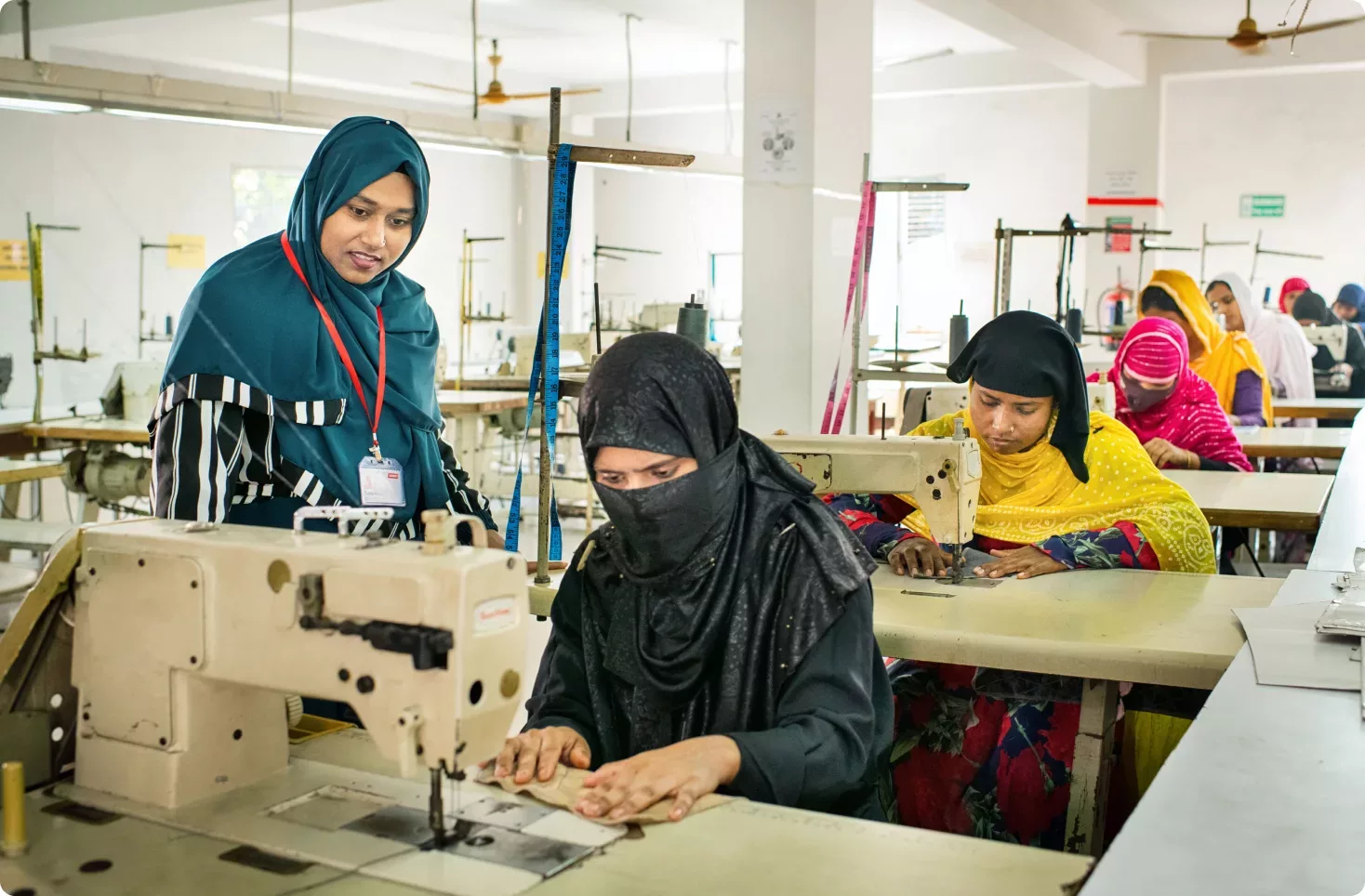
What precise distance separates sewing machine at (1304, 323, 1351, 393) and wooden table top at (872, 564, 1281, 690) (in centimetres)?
641

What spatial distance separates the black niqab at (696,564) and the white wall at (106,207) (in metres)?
7.38

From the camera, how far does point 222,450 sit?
1.91 meters

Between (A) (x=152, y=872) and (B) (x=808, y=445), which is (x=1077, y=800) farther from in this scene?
(A) (x=152, y=872)

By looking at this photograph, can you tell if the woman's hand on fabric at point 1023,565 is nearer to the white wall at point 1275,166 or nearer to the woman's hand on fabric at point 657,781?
the woman's hand on fabric at point 657,781

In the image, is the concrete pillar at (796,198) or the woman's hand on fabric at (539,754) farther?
the concrete pillar at (796,198)

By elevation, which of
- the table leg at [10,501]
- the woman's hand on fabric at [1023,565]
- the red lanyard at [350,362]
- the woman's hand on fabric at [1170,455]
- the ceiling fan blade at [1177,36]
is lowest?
the table leg at [10,501]

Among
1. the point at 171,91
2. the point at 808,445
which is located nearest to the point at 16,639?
the point at 808,445

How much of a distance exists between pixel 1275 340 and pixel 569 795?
7.21m

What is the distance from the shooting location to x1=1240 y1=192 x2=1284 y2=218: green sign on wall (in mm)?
10641

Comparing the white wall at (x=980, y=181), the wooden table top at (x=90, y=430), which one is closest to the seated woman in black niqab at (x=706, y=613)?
the wooden table top at (x=90, y=430)

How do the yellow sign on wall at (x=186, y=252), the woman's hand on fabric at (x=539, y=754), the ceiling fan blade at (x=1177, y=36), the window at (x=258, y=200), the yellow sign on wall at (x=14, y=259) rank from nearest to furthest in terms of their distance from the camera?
1. the woman's hand on fabric at (x=539, y=754)
2. the ceiling fan blade at (x=1177, y=36)
3. the yellow sign on wall at (x=14, y=259)
4. the yellow sign on wall at (x=186, y=252)
5. the window at (x=258, y=200)

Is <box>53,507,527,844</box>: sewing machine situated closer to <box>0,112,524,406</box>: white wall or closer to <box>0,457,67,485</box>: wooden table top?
<box>0,457,67,485</box>: wooden table top

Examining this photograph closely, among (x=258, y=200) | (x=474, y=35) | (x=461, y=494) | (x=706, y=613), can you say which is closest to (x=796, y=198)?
(x=474, y=35)

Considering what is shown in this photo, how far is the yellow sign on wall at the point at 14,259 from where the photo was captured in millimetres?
7914
